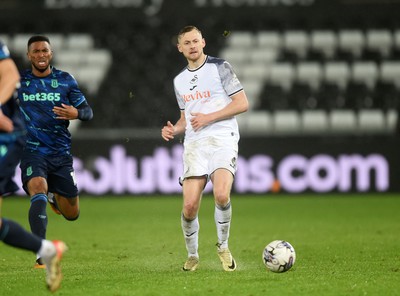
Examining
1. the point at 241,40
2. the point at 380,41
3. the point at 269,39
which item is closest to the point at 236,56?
the point at 241,40

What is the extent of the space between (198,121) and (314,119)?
12495 mm

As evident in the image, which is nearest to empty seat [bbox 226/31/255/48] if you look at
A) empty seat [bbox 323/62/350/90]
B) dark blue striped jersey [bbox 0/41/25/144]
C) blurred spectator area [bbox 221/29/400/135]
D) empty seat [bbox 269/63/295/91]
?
blurred spectator area [bbox 221/29/400/135]

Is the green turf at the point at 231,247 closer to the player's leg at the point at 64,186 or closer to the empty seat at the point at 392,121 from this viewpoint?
the player's leg at the point at 64,186

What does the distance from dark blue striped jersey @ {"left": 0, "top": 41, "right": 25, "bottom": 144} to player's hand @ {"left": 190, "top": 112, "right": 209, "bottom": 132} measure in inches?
76.5

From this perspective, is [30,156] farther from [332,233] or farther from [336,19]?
[336,19]

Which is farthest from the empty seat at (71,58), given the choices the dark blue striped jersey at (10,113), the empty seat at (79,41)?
the dark blue striped jersey at (10,113)

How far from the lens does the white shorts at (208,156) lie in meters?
8.03

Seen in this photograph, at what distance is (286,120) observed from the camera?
20.2 m

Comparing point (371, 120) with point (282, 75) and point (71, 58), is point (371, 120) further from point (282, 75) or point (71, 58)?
point (71, 58)

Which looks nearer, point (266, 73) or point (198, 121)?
point (198, 121)

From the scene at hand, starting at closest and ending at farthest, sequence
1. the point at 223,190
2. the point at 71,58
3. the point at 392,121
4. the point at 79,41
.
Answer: the point at 223,190, the point at 392,121, the point at 71,58, the point at 79,41

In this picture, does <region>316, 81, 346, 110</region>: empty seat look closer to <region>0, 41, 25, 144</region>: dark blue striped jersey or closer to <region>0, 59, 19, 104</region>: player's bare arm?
<region>0, 41, 25, 144</region>: dark blue striped jersey

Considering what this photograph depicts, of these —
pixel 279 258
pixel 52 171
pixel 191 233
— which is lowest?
pixel 279 258

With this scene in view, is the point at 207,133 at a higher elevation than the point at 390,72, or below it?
below
